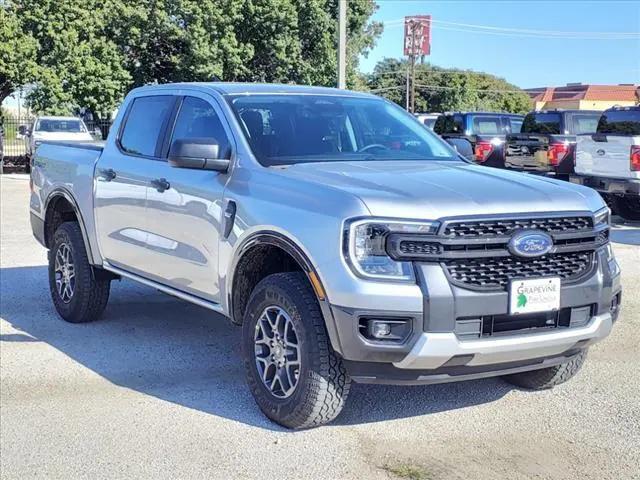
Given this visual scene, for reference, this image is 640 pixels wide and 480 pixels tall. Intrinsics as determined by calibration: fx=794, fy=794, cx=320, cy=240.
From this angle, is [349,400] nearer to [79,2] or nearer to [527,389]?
[527,389]

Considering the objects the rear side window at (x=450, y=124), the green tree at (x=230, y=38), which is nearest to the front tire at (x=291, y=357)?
the rear side window at (x=450, y=124)

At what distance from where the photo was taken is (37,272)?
9.02 metres

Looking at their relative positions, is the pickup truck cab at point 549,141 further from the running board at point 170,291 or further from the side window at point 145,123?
the running board at point 170,291

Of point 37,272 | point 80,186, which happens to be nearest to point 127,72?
point 37,272

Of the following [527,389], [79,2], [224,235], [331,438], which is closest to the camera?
[331,438]

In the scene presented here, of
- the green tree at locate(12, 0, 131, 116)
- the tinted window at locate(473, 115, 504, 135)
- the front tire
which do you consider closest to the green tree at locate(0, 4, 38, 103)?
the green tree at locate(12, 0, 131, 116)

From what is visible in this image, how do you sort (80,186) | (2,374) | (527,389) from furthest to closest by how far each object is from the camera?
(80,186)
(2,374)
(527,389)

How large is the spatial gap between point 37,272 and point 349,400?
17.8ft

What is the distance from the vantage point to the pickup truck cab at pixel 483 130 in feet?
62.5

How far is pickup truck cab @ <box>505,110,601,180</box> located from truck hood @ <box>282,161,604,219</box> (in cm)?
1083

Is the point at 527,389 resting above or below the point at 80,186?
below

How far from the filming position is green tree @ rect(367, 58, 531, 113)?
83.0 metres

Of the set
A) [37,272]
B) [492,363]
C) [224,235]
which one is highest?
[224,235]

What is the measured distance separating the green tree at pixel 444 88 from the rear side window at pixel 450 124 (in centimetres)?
5855
